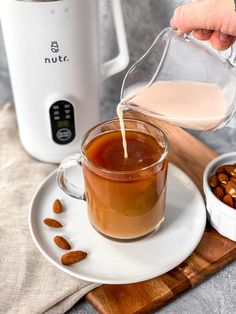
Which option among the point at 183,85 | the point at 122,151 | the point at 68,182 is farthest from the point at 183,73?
the point at 68,182

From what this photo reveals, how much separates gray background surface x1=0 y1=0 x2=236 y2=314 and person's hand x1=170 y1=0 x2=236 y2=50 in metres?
0.22

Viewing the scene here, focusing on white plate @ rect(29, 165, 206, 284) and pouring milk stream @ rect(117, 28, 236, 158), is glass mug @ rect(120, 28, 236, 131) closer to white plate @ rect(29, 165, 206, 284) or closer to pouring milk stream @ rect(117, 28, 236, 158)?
pouring milk stream @ rect(117, 28, 236, 158)

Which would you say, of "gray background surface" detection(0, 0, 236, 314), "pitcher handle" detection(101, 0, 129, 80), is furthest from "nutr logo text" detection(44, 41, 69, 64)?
"gray background surface" detection(0, 0, 236, 314)

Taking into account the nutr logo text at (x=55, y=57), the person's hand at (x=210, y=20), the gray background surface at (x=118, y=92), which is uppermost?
the person's hand at (x=210, y=20)

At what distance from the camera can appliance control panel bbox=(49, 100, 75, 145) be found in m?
0.83

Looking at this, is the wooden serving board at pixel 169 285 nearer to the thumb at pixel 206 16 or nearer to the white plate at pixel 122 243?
the white plate at pixel 122 243

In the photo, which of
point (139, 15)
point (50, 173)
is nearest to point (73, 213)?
point (50, 173)

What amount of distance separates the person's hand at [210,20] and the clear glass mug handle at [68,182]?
236mm

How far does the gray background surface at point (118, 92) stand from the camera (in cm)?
66

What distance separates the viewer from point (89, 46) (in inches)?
31.3

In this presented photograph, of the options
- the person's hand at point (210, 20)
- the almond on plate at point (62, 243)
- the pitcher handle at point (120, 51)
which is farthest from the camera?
the pitcher handle at point (120, 51)

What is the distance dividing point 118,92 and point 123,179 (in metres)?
0.44

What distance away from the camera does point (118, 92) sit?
106 centimetres

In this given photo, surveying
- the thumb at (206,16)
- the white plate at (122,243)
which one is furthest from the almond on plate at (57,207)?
the thumb at (206,16)
